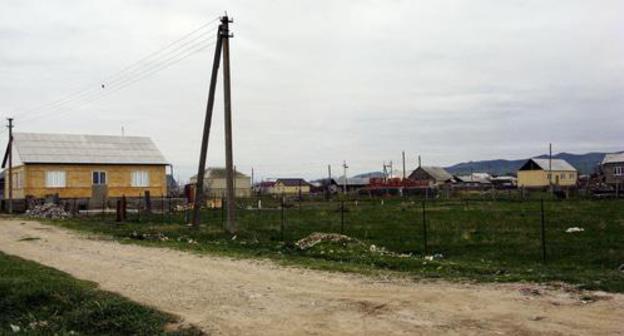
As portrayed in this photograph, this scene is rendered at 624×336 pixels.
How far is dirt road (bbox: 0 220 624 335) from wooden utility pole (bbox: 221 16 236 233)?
8.40 m

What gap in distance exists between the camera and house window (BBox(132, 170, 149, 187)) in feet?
183

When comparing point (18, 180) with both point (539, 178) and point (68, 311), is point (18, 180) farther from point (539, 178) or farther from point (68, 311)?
point (539, 178)

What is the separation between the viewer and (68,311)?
10164mm

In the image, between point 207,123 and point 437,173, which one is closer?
point 207,123

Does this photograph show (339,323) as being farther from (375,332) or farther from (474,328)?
(474,328)

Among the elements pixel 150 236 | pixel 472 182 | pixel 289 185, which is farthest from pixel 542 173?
pixel 150 236

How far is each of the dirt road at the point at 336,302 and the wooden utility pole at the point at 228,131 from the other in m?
8.40

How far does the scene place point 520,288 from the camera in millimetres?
10906

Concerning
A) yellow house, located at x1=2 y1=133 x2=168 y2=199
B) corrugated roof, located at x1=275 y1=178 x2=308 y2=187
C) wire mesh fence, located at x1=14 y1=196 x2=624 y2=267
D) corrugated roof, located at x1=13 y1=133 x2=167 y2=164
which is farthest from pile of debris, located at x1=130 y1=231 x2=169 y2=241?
corrugated roof, located at x1=275 y1=178 x2=308 y2=187

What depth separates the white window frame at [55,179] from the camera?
172 ft

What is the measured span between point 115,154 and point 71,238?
3336cm

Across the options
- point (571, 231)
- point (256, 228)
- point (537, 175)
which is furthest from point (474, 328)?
point (537, 175)

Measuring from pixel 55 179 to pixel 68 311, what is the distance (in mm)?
45572

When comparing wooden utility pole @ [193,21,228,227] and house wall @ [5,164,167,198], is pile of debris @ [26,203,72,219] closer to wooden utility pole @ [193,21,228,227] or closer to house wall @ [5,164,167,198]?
house wall @ [5,164,167,198]
